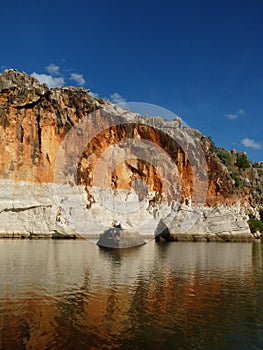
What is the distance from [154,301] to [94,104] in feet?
119

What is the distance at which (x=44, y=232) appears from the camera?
40344 mm

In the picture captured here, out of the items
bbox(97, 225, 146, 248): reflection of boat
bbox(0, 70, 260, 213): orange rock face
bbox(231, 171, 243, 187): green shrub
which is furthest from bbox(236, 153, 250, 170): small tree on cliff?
bbox(97, 225, 146, 248): reflection of boat

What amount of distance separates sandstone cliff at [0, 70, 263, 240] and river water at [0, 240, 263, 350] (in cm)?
2256

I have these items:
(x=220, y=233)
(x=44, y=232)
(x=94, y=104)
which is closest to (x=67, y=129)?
(x=94, y=104)

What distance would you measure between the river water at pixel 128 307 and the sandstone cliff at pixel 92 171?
888 inches

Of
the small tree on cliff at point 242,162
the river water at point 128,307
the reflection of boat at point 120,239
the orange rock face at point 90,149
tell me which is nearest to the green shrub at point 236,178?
the orange rock face at point 90,149

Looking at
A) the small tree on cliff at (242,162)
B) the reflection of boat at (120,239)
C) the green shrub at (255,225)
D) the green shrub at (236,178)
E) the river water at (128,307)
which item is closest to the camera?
the river water at (128,307)

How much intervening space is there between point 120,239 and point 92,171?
14541mm

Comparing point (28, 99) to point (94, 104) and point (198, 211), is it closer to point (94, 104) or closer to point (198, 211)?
point (94, 104)

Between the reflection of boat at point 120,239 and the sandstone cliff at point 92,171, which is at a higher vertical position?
the sandstone cliff at point 92,171

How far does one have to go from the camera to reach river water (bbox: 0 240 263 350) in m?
8.31

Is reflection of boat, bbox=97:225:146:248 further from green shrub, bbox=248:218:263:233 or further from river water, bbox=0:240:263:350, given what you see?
green shrub, bbox=248:218:263:233

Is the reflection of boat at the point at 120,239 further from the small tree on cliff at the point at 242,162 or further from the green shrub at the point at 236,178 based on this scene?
the small tree on cliff at the point at 242,162

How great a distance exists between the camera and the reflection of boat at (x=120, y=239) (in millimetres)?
33094
